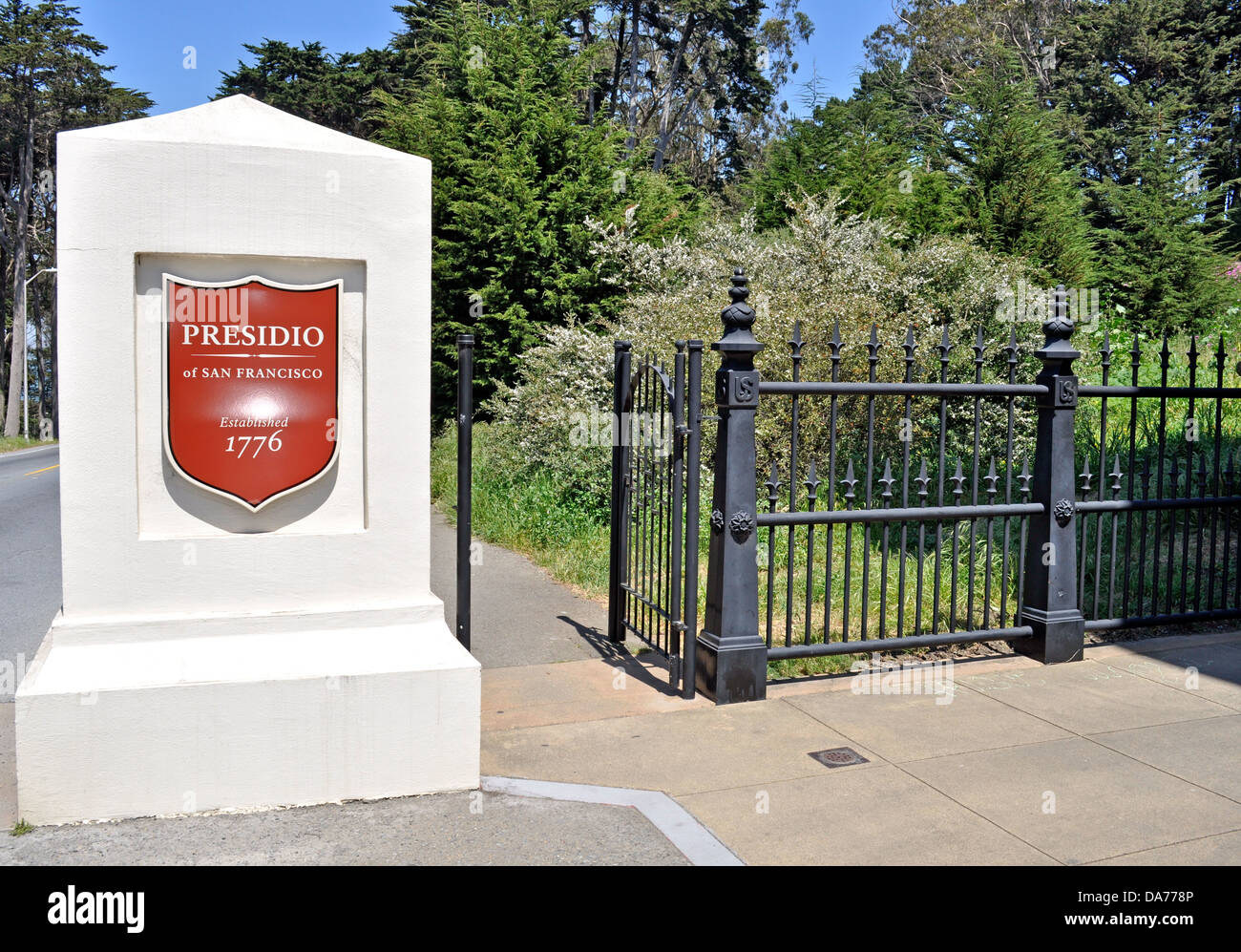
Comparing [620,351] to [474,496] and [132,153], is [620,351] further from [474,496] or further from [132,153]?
[474,496]

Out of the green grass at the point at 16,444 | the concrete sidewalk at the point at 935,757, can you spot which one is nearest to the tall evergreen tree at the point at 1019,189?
the concrete sidewalk at the point at 935,757

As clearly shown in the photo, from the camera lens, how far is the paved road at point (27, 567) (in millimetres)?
6891

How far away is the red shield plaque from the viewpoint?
434cm

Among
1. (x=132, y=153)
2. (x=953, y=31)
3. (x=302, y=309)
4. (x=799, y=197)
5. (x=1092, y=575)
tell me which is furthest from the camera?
(x=953, y=31)

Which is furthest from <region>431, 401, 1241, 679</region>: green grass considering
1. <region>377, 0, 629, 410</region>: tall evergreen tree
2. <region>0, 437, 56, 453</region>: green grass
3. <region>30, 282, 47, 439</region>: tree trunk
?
<region>30, 282, 47, 439</region>: tree trunk

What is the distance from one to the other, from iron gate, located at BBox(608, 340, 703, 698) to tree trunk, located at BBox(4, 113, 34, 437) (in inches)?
1677

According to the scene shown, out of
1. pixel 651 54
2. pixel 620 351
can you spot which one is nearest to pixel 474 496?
pixel 620 351

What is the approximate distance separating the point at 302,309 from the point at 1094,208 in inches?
1246

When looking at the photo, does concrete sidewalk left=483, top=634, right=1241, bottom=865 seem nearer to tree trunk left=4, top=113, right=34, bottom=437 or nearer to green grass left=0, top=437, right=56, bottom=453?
green grass left=0, top=437, right=56, bottom=453

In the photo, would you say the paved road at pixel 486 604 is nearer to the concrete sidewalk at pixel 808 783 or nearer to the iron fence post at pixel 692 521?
the concrete sidewalk at pixel 808 783

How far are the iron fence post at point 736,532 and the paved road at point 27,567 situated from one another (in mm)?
3681

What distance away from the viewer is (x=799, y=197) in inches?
756

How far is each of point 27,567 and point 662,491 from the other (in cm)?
674

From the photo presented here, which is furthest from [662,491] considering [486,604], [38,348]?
[38,348]
